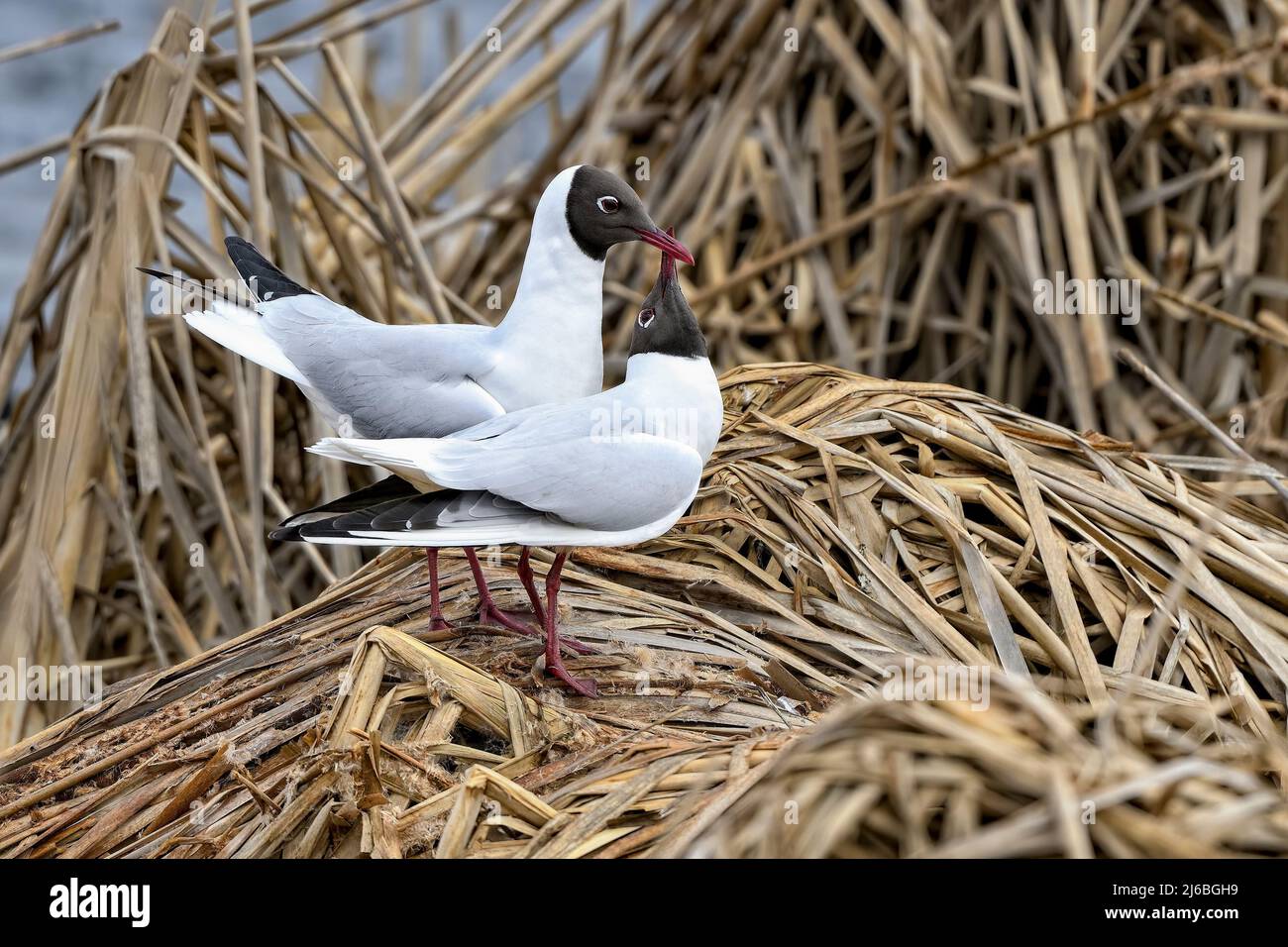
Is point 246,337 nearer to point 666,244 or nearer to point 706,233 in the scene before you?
point 666,244

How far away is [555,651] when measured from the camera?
222cm

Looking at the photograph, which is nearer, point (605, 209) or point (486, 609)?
Answer: point (486, 609)

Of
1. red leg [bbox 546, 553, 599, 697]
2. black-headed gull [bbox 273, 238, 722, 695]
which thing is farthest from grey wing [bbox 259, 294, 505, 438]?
red leg [bbox 546, 553, 599, 697]

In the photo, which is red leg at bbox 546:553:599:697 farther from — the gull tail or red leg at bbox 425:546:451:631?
the gull tail

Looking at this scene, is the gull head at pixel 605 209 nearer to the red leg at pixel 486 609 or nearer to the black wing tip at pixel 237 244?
the red leg at pixel 486 609

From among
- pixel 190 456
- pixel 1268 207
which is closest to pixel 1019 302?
pixel 1268 207

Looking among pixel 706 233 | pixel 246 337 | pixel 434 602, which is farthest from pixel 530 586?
pixel 706 233

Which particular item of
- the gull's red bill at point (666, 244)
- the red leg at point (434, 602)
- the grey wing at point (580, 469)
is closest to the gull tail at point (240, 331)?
the red leg at point (434, 602)

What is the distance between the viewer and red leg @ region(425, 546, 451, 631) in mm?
2402

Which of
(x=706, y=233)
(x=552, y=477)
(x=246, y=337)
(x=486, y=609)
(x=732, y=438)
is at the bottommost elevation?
(x=486, y=609)

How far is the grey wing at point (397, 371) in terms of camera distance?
2623 millimetres

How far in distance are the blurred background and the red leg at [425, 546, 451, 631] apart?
0.82m

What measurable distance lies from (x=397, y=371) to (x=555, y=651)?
728mm

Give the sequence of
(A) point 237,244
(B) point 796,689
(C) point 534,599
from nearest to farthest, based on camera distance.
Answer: (B) point 796,689, (C) point 534,599, (A) point 237,244
